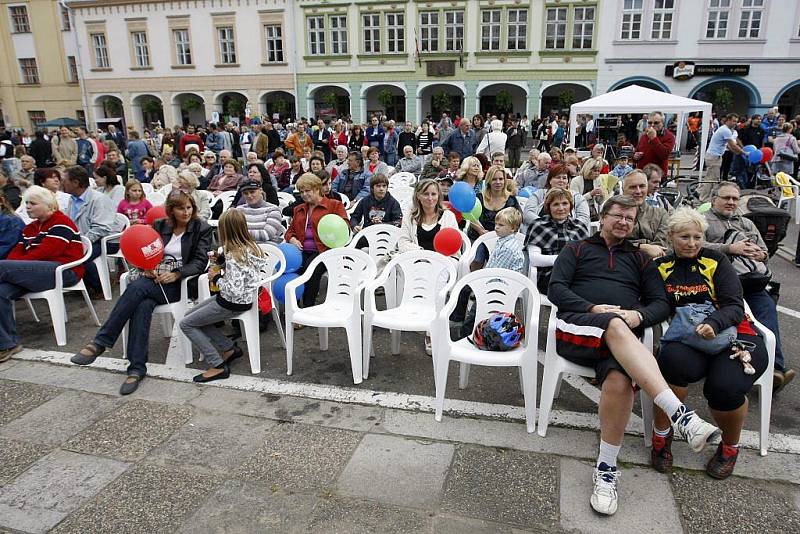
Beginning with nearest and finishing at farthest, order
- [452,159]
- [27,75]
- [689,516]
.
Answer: [689,516] → [452,159] → [27,75]

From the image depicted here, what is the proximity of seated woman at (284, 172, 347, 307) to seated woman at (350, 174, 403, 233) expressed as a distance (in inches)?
21.9

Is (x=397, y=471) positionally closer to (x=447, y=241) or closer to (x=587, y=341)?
(x=587, y=341)

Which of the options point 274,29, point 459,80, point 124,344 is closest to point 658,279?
point 124,344

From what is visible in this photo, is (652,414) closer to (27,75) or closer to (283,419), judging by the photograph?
(283,419)

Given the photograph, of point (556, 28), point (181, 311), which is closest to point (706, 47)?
point (556, 28)

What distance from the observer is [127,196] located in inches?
253

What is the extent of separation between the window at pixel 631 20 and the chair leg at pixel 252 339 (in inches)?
993

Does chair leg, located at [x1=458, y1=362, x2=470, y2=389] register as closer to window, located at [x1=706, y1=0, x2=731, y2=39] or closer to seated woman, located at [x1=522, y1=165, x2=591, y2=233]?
seated woman, located at [x1=522, y1=165, x2=591, y2=233]

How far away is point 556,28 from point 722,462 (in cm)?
2571

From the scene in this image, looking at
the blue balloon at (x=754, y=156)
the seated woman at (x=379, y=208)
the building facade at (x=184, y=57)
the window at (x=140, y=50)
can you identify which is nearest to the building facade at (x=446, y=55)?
the building facade at (x=184, y=57)

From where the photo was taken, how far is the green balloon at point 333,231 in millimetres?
4910

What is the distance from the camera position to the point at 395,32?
87.4 feet

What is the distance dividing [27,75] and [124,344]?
36.0 metres

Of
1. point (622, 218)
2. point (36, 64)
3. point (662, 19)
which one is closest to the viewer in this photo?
point (622, 218)
